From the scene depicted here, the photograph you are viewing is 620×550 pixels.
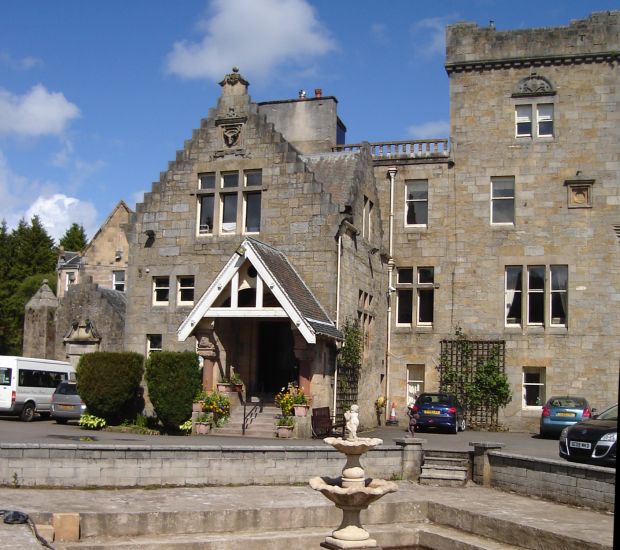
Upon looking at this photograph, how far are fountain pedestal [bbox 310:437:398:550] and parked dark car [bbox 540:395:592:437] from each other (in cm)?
1548

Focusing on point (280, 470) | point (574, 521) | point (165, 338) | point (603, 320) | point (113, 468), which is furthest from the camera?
point (603, 320)

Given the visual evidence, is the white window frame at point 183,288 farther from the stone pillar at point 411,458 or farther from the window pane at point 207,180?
the stone pillar at point 411,458

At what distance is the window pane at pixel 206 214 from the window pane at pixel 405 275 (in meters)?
8.45

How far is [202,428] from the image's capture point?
23.9m

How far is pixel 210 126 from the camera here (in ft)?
92.8

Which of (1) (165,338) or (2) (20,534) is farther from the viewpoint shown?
(1) (165,338)

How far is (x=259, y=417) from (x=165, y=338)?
17.8 ft

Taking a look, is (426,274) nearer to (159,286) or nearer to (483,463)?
(159,286)

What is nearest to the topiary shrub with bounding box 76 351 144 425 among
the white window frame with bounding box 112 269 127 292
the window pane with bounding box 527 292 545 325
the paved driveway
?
the paved driveway

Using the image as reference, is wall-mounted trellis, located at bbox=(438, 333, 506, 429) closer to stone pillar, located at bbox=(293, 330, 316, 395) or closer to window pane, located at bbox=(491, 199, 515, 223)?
window pane, located at bbox=(491, 199, 515, 223)

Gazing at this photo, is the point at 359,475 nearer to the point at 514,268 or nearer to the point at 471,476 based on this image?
the point at 471,476

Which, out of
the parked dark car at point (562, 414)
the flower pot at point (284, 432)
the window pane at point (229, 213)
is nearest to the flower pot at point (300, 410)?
the flower pot at point (284, 432)

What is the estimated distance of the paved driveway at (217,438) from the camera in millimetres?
20828

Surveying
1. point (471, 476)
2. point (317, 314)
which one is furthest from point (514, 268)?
point (471, 476)
